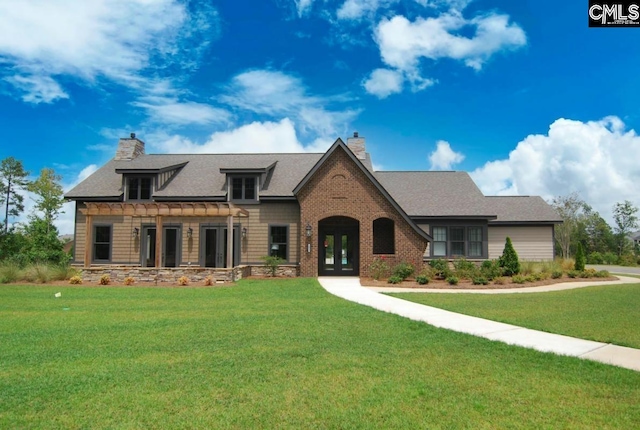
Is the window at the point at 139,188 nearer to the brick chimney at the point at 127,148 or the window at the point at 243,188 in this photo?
the brick chimney at the point at 127,148

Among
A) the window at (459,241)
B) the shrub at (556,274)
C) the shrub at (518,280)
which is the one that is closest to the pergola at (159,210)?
the window at (459,241)

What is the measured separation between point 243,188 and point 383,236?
7.63 meters

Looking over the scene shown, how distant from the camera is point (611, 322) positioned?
9.85 m

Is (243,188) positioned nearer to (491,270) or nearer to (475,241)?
(491,270)

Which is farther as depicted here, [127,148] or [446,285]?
[127,148]

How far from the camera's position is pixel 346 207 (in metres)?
21.1

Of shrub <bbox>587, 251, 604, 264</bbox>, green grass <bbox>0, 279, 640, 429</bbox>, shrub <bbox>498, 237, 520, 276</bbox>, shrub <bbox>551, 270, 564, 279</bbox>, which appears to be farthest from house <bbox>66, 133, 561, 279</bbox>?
shrub <bbox>587, 251, 604, 264</bbox>

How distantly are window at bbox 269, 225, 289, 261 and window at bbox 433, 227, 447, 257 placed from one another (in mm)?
8139

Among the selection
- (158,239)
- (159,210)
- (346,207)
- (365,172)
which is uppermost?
(365,172)

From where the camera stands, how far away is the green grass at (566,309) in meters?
8.88

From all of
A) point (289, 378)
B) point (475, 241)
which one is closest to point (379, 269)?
point (475, 241)

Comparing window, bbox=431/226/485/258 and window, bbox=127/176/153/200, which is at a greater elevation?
window, bbox=127/176/153/200

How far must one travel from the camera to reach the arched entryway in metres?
22.5

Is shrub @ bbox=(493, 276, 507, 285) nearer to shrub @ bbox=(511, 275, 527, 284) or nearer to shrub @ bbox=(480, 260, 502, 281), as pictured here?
shrub @ bbox=(480, 260, 502, 281)
